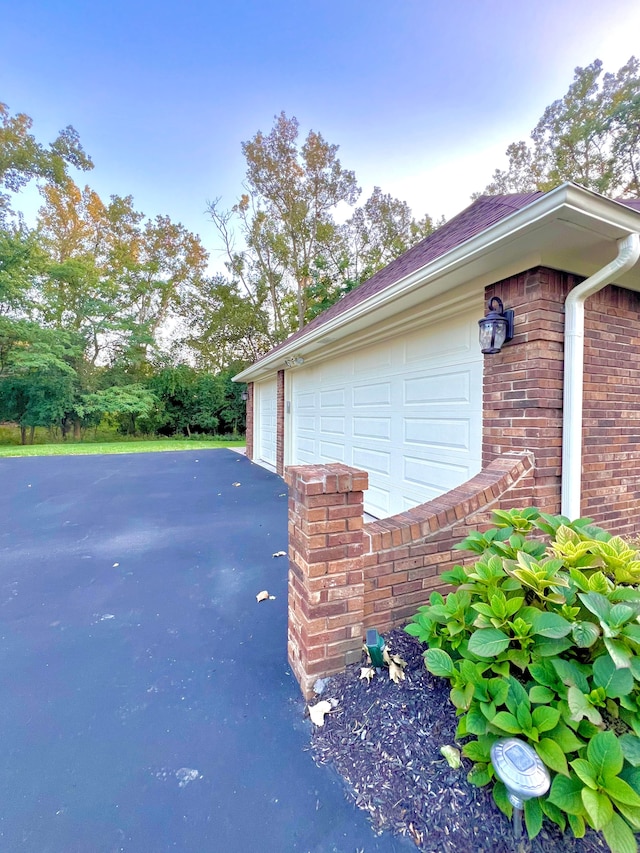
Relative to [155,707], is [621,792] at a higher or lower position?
higher

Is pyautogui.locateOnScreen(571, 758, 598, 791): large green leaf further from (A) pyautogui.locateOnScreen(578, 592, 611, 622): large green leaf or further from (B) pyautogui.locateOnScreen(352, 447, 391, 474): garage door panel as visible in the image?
(B) pyautogui.locateOnScreen(352, 447, 391, 474): garage door panel

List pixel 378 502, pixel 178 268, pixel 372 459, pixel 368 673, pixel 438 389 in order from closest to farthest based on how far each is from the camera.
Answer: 1. pixel 368 673
2. pixel 438 389
3. pixel 378 502
4. pixel 372 459
5. pixel 178 268

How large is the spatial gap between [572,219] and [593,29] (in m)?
7.71

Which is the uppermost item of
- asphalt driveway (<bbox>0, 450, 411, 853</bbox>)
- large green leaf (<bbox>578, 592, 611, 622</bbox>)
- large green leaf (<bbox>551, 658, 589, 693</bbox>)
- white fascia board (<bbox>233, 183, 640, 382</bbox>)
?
white fascia board (<bbox>233, 183, 640, 382</bbox>)

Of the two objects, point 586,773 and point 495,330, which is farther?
point 495,330

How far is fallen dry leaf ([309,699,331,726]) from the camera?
170cm

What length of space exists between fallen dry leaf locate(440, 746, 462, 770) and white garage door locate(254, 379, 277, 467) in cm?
841

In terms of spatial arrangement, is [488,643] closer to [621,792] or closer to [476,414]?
[621,792]

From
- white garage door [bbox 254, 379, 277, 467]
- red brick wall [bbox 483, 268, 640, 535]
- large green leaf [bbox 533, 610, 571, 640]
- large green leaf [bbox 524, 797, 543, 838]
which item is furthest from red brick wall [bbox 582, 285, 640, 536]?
white garage door [bbox 254, 379, 277, 467]

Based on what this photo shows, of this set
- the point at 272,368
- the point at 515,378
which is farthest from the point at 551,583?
the point at 272,368

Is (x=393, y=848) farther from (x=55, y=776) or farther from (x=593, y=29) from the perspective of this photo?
(x=593, y=29)

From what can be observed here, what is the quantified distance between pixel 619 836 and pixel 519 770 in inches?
10.2

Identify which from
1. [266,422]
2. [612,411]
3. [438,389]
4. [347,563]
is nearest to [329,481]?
[347,563]

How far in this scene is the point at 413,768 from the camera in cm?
140
